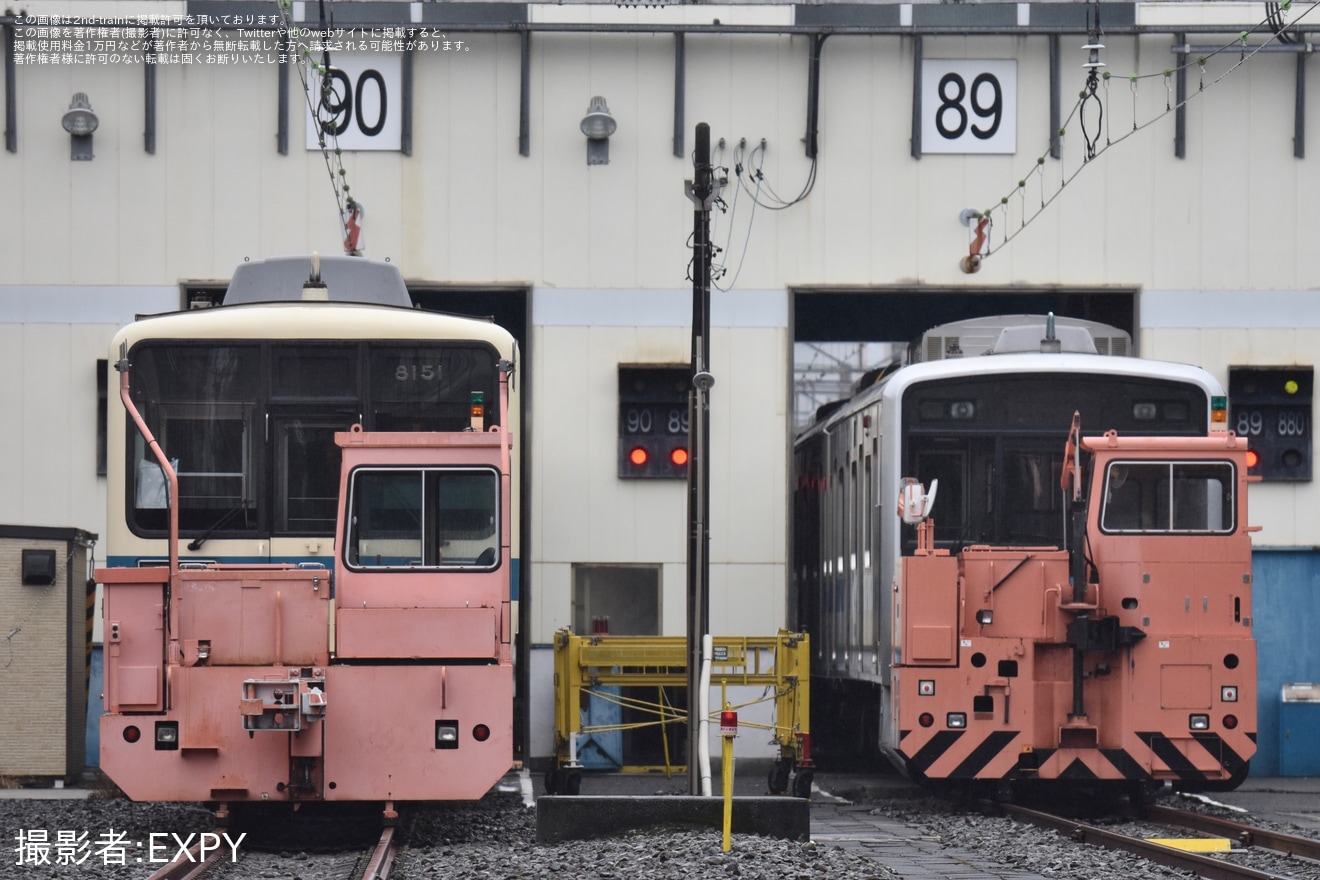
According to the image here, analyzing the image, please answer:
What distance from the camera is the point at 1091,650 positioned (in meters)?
14.4

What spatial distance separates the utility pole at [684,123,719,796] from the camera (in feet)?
45.6

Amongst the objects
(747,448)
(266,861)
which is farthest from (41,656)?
(747,448)

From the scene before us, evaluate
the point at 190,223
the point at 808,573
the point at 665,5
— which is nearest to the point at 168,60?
the point at 190,223

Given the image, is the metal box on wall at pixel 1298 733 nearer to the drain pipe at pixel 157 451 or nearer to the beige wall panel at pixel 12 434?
the drain pipe at pixel 157 451

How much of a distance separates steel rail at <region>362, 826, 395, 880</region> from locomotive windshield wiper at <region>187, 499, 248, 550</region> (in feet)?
7.59

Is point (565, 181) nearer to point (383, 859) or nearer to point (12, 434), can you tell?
point (12, 434)

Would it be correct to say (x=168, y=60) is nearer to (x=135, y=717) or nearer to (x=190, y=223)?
(x=190, y=223)

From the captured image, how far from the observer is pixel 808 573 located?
A: 22.3m

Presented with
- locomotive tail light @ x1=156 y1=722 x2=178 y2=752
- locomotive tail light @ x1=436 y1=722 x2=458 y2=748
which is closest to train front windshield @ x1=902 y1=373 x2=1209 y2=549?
locomotive tail light @ x1=436 y1=722 x2=458 y2=748

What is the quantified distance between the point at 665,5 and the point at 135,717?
442 inches

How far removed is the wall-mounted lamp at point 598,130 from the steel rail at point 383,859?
9.83 meters

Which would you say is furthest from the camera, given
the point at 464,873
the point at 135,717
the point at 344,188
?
the point at 344,188

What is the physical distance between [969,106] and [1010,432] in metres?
6.33

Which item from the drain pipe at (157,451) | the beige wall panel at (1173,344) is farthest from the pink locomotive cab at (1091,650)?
the beige wall panel at (1173,344)
